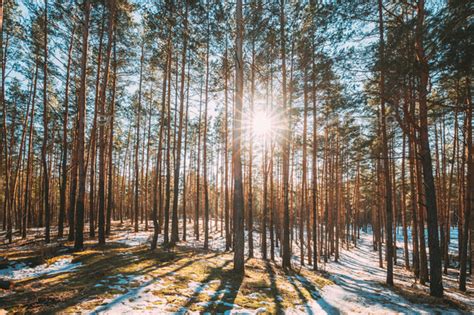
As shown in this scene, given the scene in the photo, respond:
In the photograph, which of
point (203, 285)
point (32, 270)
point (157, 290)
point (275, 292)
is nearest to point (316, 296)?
point (275, 292)

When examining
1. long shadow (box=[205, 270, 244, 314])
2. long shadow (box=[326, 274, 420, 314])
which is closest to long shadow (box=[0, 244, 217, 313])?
long shadow (box=[205, 270, 244, 314])

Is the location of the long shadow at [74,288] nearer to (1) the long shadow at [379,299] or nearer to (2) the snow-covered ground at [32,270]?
(2) the snow-covered ground at [32,270]

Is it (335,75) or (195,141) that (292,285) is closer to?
(335,75)

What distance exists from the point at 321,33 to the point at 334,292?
8.08m

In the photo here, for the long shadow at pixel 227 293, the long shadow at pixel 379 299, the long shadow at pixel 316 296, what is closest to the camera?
the long shadow at pixel 227 293

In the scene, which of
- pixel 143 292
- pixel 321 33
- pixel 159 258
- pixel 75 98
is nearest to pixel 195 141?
pixel 75 98

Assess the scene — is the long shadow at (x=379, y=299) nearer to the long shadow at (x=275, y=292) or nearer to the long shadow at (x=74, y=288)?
the long shadow at (x=275, y=292)

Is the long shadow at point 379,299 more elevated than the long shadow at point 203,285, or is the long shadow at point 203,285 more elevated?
the long shadow at point 203,285

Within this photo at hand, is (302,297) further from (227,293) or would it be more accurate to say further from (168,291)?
(168,291)

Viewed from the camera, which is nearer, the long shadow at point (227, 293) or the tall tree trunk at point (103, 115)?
the long shadow at point (227, 293)

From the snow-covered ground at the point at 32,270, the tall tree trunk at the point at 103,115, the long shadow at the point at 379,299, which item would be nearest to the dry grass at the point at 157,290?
the snow-covered ground at the point at 32,270

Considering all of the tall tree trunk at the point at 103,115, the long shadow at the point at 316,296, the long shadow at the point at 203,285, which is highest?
the tall tree trunk at the point at 103,115

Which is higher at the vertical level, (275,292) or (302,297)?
(275,292)

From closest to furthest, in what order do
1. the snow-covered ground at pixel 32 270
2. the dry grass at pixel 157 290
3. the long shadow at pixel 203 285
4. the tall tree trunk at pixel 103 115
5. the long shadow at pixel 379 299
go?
the dry grass at pixel 157 290 → the long shadow at pixel 203 285 → the snow-covered ground at pixel 32 270 → the long shadow at pixel 379 299 → the tall tree trunk at pixel 103 115
